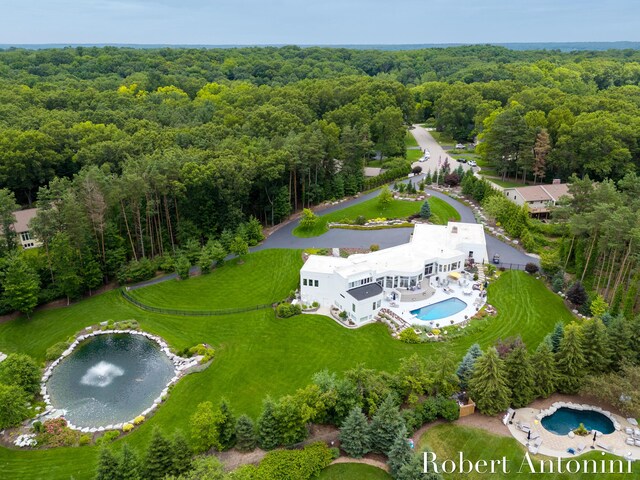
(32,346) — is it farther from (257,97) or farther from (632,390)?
(257,97)

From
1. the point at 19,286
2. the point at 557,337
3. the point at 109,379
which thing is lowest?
the point at 109,379

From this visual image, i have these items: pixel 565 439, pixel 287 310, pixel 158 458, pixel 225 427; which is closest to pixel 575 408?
pixel 565 439

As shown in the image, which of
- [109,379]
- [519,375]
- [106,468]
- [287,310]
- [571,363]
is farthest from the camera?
[287,310]

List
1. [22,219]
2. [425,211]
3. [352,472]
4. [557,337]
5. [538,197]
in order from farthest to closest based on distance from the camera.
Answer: [538,197] < [425,211] < [22,219] < [557,337] < [352,472]

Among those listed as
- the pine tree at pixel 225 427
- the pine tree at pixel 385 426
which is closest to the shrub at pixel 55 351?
the pine tree at pixel 225 427

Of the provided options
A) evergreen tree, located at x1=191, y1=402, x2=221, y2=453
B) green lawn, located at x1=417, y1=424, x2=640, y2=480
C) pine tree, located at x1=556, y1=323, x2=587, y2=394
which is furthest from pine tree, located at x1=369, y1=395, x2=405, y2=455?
pine tree, located at x1=556, y1=323, x2=587, y2=394

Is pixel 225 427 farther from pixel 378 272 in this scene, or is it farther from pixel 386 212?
pixel 386 212
